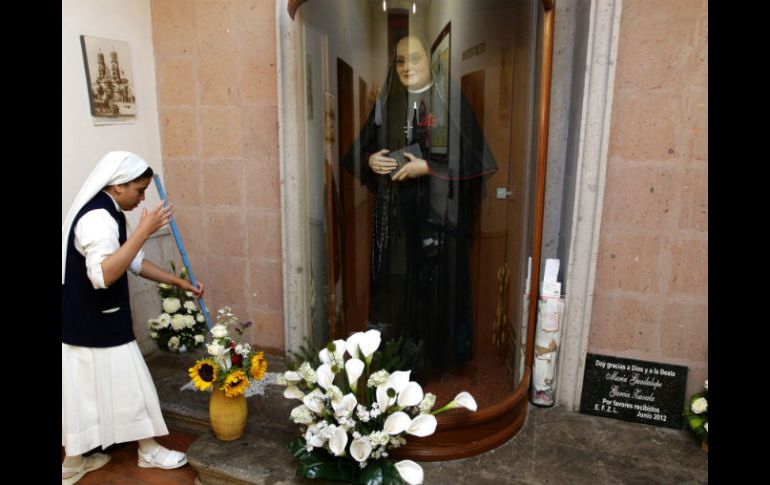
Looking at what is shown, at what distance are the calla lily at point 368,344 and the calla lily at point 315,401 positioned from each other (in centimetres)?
22

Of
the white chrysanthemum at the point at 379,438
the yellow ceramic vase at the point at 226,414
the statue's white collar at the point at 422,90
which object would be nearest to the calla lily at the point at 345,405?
the white chrysanthemum at the point at 379,438

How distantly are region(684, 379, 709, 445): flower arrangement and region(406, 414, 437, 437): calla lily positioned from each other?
1104mm

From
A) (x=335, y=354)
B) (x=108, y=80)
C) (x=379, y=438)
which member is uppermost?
(x=108, y=80)

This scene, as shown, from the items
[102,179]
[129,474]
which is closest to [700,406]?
[129,474]

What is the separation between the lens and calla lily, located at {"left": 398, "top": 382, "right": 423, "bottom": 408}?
1.71 metres

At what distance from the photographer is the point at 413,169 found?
5.99ft

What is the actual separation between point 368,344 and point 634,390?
1205mm

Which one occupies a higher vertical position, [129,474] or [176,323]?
[176,323]

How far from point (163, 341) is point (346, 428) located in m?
1.51

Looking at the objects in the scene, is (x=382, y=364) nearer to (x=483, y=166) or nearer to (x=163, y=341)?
(x=483, y=166)

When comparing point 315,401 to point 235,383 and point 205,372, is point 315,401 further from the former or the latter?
point 205,372

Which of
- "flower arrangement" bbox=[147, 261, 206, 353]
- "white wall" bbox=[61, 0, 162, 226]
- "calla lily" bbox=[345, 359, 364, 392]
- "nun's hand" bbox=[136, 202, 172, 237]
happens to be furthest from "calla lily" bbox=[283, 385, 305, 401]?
"white wall" bbox=[61, 0, 162, 226]

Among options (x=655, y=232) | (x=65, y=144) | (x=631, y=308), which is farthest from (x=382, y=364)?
(x=65, y=144)

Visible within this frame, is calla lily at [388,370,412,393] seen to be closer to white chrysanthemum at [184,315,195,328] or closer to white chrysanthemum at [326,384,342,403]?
Result: white chrysanthemum at [326,384,342,403]
